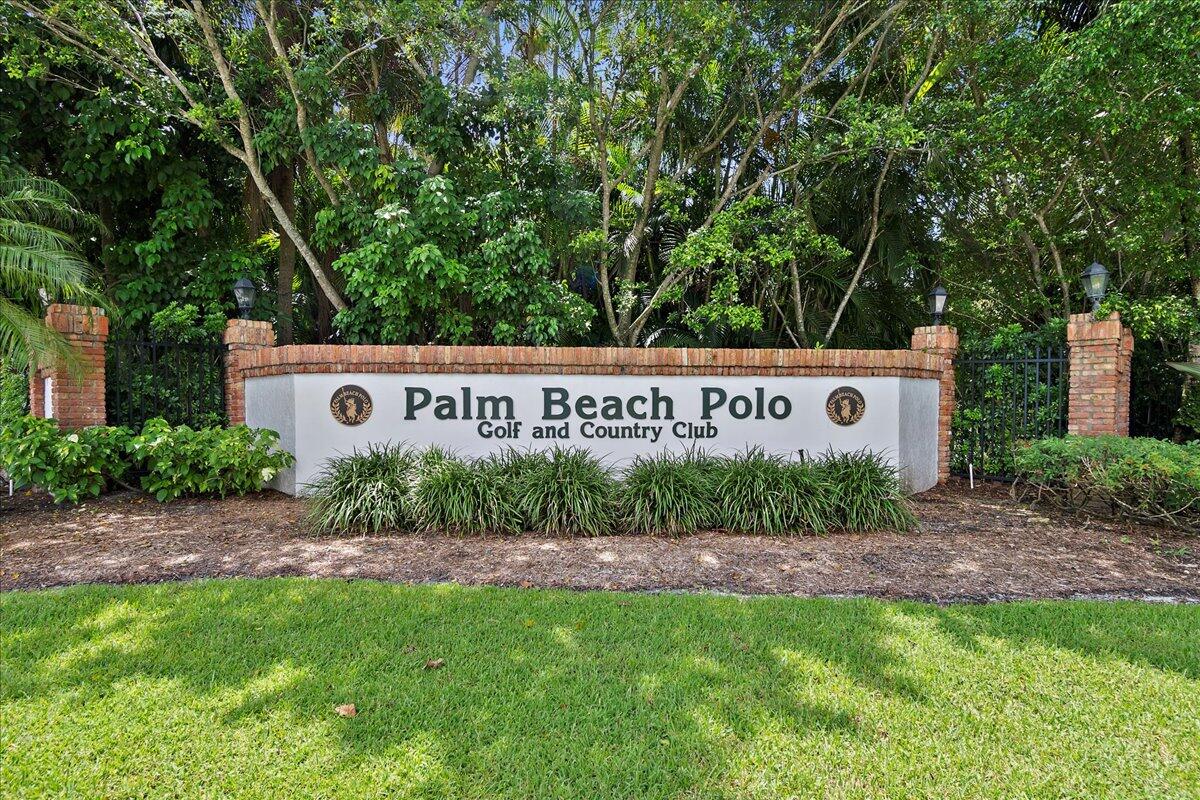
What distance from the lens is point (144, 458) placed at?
20.9 ft

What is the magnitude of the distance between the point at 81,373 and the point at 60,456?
0.97 metres

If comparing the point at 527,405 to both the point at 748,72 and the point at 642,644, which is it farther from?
the point at 748,72

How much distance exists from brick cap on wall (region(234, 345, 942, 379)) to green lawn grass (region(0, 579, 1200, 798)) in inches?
131

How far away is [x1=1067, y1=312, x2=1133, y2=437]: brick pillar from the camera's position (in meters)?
6.91

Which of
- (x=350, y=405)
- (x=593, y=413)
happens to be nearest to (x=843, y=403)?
(x=593, y=413)

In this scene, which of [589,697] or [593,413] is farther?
[593,413]

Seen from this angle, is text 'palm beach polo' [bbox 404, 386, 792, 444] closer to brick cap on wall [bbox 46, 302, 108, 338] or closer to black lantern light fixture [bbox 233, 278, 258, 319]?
black lantern light fixture [bbox 233, 278, 258, 319]

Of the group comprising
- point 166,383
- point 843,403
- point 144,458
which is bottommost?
point 144,458

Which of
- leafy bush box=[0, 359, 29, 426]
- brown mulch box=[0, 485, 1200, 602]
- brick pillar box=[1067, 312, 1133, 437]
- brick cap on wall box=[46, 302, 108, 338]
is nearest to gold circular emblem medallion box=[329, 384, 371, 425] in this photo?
brown mulch box=[0, 485, 1200, 602]

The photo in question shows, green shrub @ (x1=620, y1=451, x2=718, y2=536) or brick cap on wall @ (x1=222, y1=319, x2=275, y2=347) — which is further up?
brick cap on wall @ (x1=222, y1=319, x2=275, y2=347)

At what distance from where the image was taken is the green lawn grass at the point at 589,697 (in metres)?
2.07

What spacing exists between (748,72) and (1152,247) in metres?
5.73

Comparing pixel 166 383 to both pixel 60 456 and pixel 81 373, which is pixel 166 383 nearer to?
pixel 81 373

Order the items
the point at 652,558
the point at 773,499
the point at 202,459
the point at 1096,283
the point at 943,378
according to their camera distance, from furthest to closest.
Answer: the point at 943,378
the point at 1096,283
the point at 202,459
the point at 773,499
the point at 652,558
